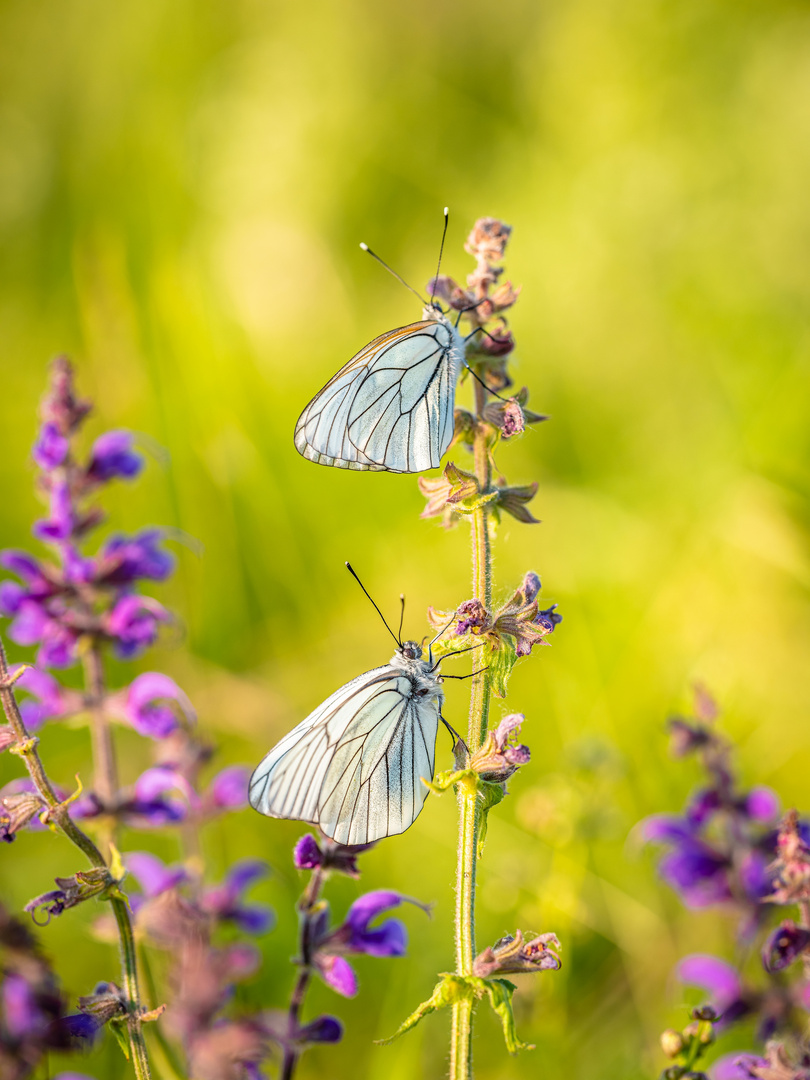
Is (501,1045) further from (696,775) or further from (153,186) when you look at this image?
(153,186)

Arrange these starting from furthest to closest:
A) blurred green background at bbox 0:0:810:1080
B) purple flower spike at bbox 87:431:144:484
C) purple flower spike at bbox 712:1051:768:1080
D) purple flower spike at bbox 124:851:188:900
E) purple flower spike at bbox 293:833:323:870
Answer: blurred green background at bbox 0:0:810:1080 → purple flower spike at bbox 87:431:144:484 → purple flower spike at bbox 124:851:188:900 → purple flower spike at bbox 293:833:323:870 → purple flower spike at bbox 712:1051:768:1080

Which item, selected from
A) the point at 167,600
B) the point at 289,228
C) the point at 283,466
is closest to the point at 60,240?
the point at 289,228

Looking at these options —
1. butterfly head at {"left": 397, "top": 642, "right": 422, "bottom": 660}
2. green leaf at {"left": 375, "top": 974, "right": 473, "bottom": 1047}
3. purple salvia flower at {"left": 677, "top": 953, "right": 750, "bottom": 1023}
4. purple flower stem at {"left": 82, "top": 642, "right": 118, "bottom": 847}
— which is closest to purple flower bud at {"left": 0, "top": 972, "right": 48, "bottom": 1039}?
purple flower stem at {"left": 82, "top": 642, "right": 118, "bottom": 847}

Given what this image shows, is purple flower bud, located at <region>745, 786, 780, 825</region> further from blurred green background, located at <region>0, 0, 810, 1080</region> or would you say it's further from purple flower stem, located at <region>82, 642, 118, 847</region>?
purple flower stem, located at <region>82, 642, 118, 847</region>

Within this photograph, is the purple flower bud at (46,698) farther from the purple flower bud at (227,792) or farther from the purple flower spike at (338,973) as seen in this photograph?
the purple flower spike at (338,973)

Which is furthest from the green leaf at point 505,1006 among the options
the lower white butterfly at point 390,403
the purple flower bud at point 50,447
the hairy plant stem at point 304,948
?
the purple flower bud at point 50,447
